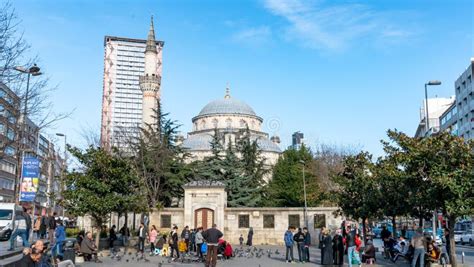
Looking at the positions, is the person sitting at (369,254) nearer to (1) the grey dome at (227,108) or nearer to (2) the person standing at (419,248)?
(2) the person standing at (419,248)

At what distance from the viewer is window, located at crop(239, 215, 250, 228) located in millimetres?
30562

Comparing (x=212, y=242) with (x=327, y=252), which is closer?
(x=212, y=242)

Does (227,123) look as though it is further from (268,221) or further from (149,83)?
(268,221)

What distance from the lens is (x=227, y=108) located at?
67062 millimetres

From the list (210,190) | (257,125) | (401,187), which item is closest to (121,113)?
(257,125)

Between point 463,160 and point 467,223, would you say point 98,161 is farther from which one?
point 467,223

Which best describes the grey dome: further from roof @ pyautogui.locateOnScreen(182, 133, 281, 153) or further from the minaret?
the minaret

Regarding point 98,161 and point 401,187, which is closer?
point 401,187

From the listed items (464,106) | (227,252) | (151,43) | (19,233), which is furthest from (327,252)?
(464,106)

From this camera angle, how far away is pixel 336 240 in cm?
1627

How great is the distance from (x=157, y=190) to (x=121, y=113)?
191ft

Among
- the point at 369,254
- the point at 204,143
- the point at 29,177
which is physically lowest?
the point at 369,254

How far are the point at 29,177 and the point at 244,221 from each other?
16.7m

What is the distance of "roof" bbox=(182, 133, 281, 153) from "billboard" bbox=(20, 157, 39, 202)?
43.1 meters
